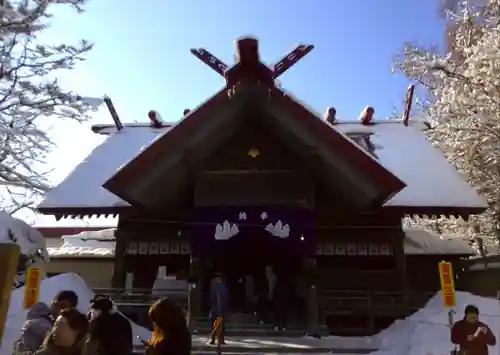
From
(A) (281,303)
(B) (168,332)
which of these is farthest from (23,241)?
(B) (168,332)

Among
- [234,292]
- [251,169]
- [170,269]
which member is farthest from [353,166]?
[170,269]

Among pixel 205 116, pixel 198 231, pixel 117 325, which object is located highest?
pixel 205 116

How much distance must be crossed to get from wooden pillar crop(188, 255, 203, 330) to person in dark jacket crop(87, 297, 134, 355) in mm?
5517

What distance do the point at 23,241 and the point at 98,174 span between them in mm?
2816

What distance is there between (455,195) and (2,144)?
12.3 meters

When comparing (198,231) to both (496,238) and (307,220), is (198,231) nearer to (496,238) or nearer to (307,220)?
(307,220)

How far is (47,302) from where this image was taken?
987cm

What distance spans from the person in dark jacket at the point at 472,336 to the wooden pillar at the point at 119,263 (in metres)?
8.02

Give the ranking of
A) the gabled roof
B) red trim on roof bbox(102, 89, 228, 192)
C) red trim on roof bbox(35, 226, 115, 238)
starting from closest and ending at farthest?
the gabled roof
red trim on roof bbox(102, 89, 228, 192)
red trim on roof bbox(35, 226, 115, 238)

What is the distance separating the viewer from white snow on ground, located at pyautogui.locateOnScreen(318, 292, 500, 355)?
27.8 ft

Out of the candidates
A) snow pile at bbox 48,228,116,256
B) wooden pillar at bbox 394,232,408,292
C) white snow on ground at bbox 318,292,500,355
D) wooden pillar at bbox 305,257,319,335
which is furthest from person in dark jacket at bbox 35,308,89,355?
snow pile at bbox 48,228,116,256

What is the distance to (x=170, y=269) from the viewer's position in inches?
546

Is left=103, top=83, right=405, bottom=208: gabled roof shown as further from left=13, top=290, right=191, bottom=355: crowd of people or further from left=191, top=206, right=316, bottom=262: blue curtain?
left=13, top=290, right=191, bottom=355: crowd of people

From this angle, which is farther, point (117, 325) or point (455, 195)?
point (455, 195)
